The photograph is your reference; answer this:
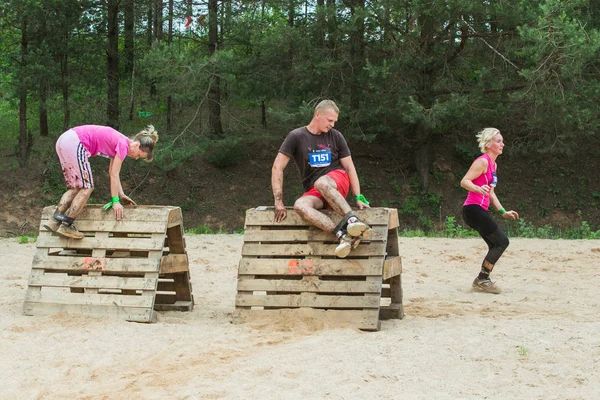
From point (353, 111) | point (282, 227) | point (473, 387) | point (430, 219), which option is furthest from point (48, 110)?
point (473, 387)

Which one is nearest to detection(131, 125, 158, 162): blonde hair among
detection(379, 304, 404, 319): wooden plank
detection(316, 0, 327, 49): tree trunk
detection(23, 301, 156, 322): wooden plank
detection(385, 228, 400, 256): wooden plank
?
detection(23, 301, 156, 322): wooden plank

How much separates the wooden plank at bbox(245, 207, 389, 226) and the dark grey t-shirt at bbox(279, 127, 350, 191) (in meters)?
0.32

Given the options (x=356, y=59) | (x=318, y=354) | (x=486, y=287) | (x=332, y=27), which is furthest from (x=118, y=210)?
(x=356, y=59)

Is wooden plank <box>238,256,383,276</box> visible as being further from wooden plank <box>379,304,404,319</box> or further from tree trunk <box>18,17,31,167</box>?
tree trunk <box>18,17,31,167</box>

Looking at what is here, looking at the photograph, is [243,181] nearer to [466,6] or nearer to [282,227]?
[466,6]

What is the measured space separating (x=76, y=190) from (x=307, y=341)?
290cm

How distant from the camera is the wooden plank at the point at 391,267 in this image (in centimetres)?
633

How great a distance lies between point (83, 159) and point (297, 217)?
7.24ft

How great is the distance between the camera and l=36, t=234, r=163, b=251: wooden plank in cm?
662

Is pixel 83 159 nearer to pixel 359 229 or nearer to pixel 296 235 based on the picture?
pixel 296 235

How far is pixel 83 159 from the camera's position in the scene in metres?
6.73

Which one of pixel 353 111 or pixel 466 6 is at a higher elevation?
pixel 466 6

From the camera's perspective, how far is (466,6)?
1666cm

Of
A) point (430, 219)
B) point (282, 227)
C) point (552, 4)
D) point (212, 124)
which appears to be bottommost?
point (430, 219)
